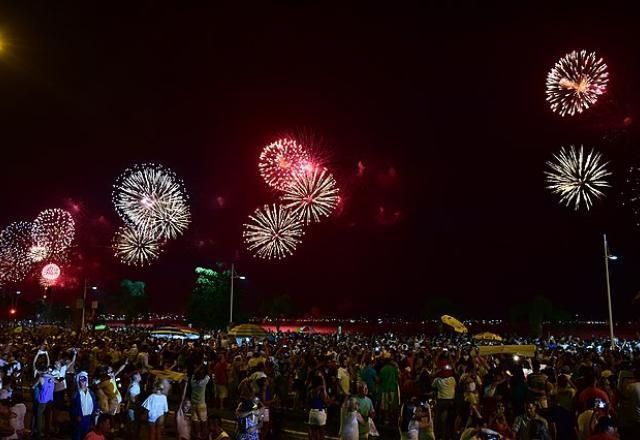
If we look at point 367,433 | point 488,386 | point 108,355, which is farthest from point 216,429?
point 108,355

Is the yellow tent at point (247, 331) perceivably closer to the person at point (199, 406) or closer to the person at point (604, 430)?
the person at point (199, 406)

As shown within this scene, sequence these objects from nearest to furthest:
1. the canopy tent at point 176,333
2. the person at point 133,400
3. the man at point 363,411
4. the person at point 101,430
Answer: the person at point 101,430 → the man at point 363,411 → the person at point 133,400 → the canopy tent at point 176,333

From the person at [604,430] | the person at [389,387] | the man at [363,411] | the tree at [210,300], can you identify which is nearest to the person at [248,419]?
the man at [363,411]

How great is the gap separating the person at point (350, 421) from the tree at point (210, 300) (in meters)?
60.6

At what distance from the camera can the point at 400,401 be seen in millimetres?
16469

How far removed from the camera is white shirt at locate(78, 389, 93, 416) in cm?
1187

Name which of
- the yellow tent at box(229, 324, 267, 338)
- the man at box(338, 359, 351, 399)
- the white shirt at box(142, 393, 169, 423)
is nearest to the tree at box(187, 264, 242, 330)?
the yellow tent at box(229, 324, 267, 338)

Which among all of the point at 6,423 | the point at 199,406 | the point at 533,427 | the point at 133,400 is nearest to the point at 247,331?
the point at 199,406

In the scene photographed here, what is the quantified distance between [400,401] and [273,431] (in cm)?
407

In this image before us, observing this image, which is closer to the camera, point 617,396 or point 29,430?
point 617,396

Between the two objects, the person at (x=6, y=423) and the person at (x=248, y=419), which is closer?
the person at (x=248, y=419)

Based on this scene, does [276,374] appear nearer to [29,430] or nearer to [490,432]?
[29,430]

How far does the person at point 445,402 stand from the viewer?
14.2 metres

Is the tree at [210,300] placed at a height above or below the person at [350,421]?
above
